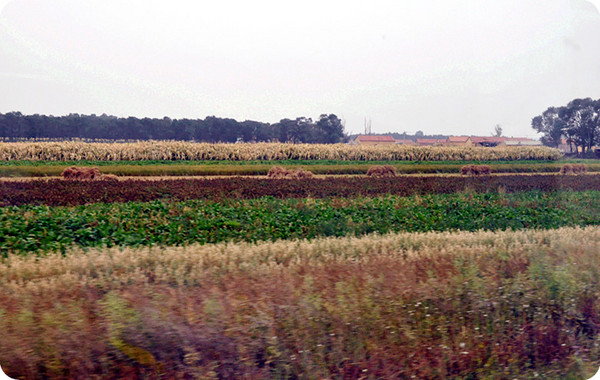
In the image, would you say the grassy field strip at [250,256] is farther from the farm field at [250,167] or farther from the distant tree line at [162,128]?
the farm field at [250,167]

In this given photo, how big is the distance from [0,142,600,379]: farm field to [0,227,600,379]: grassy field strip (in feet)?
0.05

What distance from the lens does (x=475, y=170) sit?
18969 millimetres

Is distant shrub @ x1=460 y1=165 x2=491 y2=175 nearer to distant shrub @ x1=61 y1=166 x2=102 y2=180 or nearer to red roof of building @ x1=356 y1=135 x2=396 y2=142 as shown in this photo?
red roof of building @ x1=356 y1=135 x2=396 y2=142

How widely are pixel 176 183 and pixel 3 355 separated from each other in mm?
12270

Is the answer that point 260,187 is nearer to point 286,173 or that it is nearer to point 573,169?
point 286,173

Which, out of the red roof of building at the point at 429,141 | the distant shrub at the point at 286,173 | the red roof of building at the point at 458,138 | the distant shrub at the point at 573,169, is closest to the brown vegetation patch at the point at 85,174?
the distant shrub at the point at 286,173

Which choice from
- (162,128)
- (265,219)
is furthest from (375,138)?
(162,128)

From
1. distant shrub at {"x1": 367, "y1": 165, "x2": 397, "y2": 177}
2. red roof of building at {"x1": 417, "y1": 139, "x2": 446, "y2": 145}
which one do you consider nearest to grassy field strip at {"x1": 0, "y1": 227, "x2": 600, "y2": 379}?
red roof of building at {"x1": 417, "y1": 139, "x2": 446, "y2": 145}

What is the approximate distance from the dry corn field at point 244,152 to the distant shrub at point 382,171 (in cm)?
48

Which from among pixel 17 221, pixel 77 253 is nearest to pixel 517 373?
pixel 77 253

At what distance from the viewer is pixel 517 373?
4078 millimetres

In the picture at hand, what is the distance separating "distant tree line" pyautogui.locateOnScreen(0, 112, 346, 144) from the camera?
8852mm

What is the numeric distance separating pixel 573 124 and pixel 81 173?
17.0m

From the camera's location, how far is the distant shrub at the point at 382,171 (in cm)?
1842
